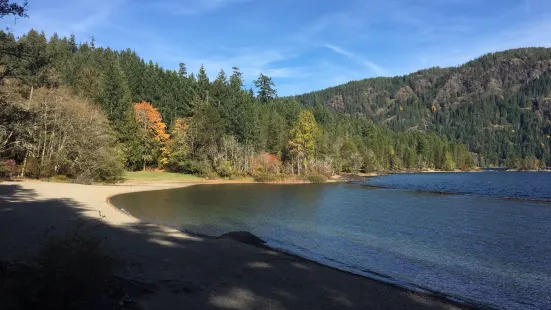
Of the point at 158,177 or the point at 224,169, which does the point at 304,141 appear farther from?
the point at 158,177

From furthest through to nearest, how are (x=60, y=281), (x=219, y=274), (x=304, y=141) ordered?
(x=304, y=141)
(x=219, y=274)
(x=60, y=281)

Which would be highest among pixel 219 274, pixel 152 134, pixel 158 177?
pixel 152 134

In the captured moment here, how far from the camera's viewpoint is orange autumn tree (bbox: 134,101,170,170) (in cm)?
6550

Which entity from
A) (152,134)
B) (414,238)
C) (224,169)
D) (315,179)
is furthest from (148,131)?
(414,238)

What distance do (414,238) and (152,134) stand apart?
192ft

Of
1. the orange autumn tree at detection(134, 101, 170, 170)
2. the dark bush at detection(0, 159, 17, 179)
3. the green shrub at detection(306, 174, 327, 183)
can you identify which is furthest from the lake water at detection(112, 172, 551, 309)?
the orange autumn tree at detection(134, 101, 170, 170)

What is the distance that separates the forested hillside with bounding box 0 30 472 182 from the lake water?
18212 mm

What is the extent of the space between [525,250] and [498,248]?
3.97 feet

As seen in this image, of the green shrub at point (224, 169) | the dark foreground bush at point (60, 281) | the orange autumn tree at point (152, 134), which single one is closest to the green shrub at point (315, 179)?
the green shrub at point (224, 169)

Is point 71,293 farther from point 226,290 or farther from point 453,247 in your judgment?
point 453,247

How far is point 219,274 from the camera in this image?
32.8 ft

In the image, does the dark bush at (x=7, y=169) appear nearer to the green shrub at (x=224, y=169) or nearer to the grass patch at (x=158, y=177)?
the grass patch at (x=158, y=177)

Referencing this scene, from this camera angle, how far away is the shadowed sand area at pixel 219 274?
8.19 meters

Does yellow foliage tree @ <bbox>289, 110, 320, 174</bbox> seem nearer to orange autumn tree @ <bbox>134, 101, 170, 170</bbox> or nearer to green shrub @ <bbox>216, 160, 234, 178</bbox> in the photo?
green shrub @ <bbox>216, 160, 234, 178</bbox>
